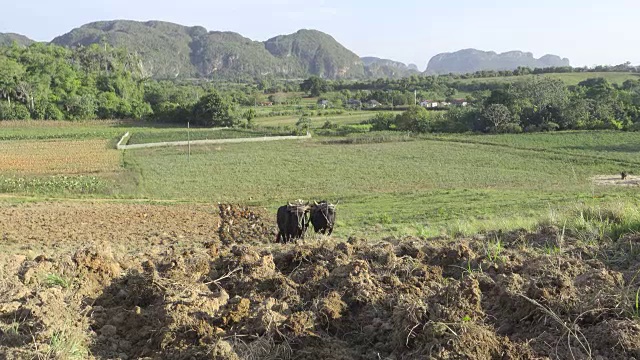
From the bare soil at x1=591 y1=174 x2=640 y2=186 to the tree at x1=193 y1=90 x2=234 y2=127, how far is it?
1697 inches

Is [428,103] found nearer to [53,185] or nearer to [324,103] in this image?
[324,103]

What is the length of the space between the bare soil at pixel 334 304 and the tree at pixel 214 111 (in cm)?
5734

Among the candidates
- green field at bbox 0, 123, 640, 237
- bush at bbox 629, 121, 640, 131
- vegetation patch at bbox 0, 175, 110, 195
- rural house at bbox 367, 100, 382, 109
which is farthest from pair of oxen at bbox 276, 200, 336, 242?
rural house at bbox 367, 100, 382, 109

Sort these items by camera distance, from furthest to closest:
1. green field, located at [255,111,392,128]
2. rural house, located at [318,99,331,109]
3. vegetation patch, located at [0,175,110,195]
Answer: rural house, located at [318,99,331,109] < green field, located at [255,111,392,128] < vegetation patch, located at [0,175,110,195]

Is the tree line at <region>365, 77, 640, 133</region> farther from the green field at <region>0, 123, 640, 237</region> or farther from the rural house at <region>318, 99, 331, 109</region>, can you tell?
the rural house at <region>318, 99, 331, 109</region>

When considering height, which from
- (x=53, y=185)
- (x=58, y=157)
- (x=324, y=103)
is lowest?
(x=53, y=185)

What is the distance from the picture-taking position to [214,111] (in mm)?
63281

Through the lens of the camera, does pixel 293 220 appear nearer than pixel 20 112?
Yes

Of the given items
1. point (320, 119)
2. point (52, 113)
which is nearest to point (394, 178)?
point (320, 119)

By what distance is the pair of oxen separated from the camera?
38.0 feet

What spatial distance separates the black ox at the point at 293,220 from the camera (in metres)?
11.5

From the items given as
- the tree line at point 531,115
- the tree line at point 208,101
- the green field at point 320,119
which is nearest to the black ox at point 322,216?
the tree line at point 531,115

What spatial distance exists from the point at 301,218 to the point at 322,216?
581 millimetres

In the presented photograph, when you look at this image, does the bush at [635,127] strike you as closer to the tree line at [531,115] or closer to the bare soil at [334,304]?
the tree line at [531,115]
